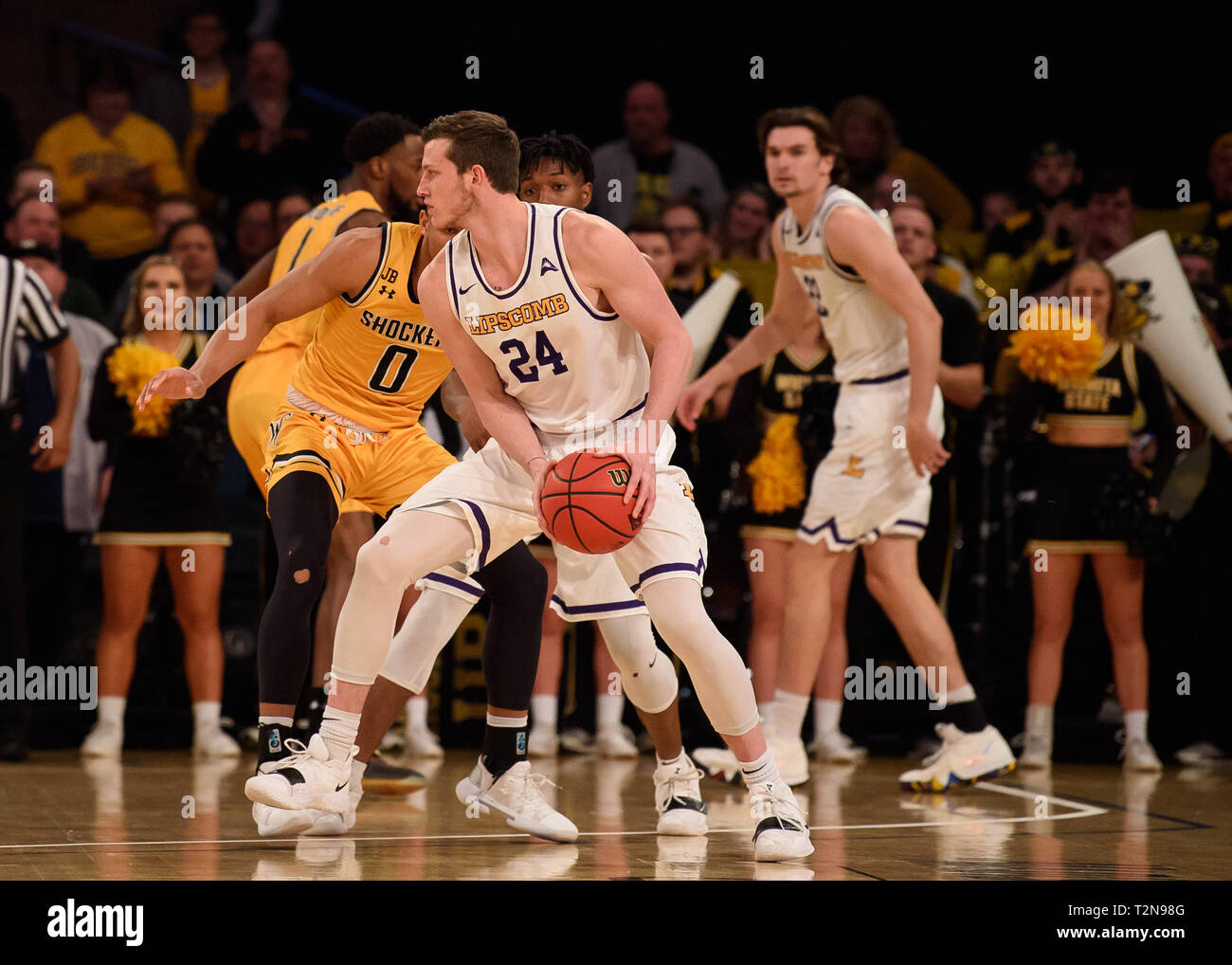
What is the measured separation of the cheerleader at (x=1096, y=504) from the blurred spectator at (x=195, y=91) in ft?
15.7

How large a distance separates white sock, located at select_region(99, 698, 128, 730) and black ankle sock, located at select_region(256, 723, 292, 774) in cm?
290

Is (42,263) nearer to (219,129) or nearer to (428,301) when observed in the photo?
(219,129)

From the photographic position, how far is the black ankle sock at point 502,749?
4.71 m

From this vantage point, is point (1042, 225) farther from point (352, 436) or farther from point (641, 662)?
point (352, 436)

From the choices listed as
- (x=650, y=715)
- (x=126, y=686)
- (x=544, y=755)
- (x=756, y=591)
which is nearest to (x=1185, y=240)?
(x=756, y=591)

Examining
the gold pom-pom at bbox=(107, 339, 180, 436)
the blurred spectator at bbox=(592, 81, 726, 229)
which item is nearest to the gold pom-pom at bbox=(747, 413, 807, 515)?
the blurred spectator at bbox=(592, 81, 726, 229)

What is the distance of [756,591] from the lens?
754 centimetres

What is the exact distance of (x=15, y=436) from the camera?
7137 mm

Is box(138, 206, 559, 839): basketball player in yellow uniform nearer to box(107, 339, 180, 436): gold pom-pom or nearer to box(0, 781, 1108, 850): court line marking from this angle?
box(0, 781, 1108, 850): court line marking

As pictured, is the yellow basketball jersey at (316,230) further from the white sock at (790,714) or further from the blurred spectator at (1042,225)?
the blurred spectator at (1042,225)

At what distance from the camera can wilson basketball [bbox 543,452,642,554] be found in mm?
4023

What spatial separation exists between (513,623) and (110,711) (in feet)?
10.5

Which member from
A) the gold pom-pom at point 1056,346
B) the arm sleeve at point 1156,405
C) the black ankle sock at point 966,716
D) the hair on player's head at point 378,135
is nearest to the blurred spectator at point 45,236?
the hair on player's head at point 378,135
